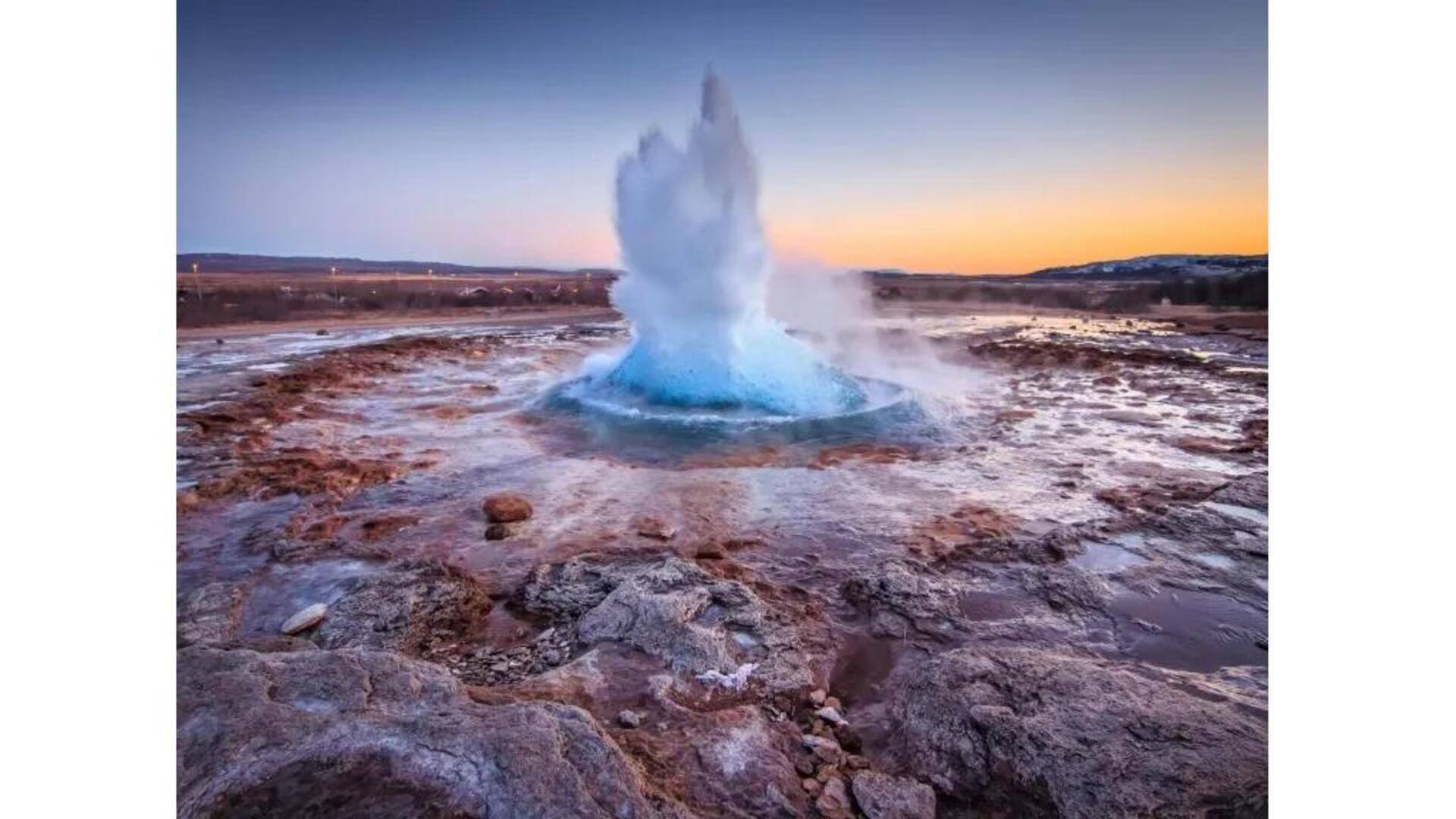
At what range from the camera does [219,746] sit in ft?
4.99

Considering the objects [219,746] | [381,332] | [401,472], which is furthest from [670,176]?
[381,332]

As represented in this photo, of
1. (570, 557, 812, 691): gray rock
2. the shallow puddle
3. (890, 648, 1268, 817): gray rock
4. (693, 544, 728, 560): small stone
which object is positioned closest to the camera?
(890, 648, 1268, 817): gray rock

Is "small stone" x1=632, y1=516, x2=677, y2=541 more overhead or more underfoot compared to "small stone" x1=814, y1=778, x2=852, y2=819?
more overhead

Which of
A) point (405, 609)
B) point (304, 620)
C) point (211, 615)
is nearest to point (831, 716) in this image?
point (405, 609)

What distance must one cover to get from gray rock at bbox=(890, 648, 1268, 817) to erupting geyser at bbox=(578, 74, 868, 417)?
406 cm

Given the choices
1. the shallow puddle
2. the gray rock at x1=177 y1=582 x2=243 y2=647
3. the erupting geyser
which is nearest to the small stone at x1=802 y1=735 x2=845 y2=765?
the shallow puddle

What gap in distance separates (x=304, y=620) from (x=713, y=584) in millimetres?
1557

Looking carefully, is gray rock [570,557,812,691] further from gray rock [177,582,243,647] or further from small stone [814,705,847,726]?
gray rock [177,582,243,647]

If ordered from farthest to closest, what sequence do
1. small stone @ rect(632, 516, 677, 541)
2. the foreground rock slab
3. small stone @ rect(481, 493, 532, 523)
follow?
small stone @ rect(481, 493, 532, 523) < small stone @ rect(632, 516, 677, 541) < the foreground rock slab

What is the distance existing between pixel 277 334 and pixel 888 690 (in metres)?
14.7

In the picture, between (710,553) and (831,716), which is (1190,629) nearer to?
(831,716)

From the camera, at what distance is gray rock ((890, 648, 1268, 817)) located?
151 centimetres

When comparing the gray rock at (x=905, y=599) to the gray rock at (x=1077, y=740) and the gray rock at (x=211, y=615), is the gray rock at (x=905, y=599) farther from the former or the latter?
the gray rock at (x=211, y=615)
